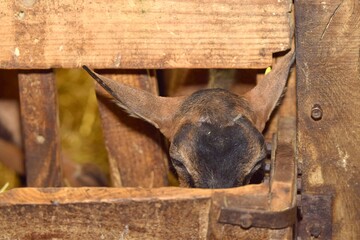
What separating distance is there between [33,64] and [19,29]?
15cm

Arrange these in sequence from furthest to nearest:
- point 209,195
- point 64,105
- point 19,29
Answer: point 64,105 → point 19,29 → point 209,195

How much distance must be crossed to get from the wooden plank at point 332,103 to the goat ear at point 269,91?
0.41 ft

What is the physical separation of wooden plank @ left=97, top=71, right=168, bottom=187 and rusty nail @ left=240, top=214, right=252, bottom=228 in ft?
4.31

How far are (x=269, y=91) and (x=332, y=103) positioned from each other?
293 mm

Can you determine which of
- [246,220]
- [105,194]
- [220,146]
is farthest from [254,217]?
[220,146]

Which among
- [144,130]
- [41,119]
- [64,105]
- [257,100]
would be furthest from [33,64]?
[64,105]

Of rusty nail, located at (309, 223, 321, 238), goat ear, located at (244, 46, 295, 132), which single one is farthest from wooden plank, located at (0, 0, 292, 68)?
rusty nail, located at (309, 223, 321, 238)

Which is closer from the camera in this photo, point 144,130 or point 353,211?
point 353,211

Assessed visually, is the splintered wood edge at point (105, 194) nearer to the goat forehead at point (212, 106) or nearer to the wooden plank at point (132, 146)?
the goat forehead at point (212, 106)

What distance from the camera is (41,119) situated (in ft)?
11.8

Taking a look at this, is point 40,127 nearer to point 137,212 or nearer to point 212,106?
point 212,106

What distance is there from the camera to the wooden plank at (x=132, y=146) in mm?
3621

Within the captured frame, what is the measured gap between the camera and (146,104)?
3334mm

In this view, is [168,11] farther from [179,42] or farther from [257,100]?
[257,100]
